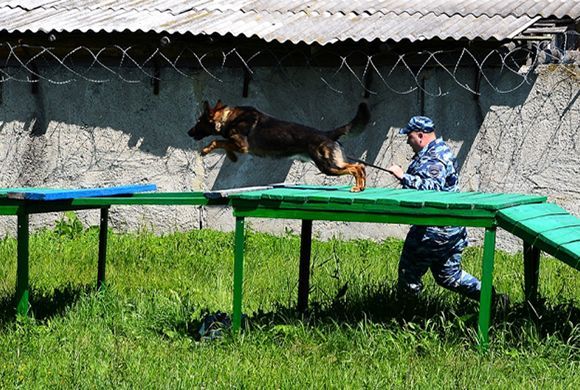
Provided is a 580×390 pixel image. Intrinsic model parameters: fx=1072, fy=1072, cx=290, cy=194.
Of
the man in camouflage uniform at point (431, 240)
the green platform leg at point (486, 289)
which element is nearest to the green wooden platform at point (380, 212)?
→ the green platform leg at point (486, 289)

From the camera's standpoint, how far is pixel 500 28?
9711 mm

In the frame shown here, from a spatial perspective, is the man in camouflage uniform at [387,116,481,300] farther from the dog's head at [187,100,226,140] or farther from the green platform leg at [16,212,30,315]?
the green platform leg at [16,212,30,315]

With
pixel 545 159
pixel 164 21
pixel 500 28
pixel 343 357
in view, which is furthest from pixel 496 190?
pixel 343 357

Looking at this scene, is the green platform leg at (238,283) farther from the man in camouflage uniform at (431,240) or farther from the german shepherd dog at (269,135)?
the man in camouflage uniform at (431,240)

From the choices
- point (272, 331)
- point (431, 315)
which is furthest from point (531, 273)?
point (272, 331)

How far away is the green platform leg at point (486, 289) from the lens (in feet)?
19.8

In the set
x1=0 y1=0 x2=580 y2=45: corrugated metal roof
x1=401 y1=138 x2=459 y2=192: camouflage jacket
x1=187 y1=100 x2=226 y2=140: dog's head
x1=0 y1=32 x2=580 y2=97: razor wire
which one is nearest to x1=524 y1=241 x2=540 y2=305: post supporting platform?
x1=401 y1=138 x2=459 y2=192: camouflage jacket

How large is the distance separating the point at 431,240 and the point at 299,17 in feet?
13.0

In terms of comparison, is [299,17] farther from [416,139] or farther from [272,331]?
[272,331]

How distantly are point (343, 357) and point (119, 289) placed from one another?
8.47ft

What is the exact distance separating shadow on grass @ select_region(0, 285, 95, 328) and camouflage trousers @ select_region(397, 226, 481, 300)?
2.32 metres

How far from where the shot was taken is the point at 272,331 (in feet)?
21.5

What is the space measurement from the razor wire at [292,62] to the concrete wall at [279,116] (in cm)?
5

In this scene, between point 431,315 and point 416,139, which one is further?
point 416,139
